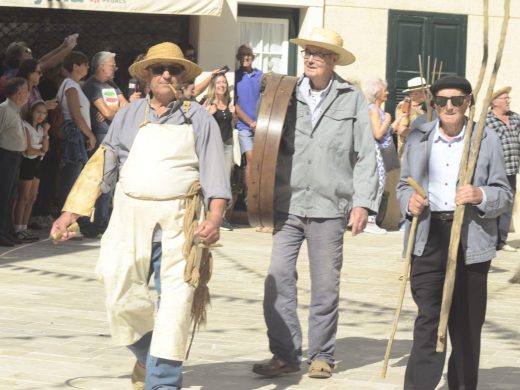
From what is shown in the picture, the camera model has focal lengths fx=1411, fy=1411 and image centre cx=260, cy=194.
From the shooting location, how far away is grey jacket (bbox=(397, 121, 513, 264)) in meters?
6.98

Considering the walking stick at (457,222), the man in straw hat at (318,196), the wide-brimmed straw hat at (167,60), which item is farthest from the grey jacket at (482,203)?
the wide-brimmed straw hat at (167,60)

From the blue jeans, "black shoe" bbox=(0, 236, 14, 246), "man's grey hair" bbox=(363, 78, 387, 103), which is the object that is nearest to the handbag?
"man's grey hair" bbox=(363, 78, 387, 103)

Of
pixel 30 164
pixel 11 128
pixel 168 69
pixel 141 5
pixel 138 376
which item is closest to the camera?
pixel 168 69

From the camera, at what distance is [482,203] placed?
6.89 m

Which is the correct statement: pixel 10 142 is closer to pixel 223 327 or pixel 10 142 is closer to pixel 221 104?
pixel 221 104

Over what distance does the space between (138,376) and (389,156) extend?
1020cm

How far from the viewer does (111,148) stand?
7301 mm

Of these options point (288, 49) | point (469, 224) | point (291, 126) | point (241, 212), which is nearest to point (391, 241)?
point (241, 212)

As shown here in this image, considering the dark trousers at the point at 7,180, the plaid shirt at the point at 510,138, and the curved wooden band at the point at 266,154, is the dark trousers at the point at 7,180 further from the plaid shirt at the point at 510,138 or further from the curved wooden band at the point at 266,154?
the curved wooden band at the point at 266,154

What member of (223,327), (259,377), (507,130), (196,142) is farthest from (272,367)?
(507,130)

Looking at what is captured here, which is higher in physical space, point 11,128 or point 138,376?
point 11,128

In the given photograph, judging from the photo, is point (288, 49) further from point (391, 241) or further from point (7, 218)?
point (7, 218)

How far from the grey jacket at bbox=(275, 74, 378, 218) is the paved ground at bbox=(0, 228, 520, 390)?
1.01 meters

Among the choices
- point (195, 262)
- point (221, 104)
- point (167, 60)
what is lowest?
point (195, 262)
